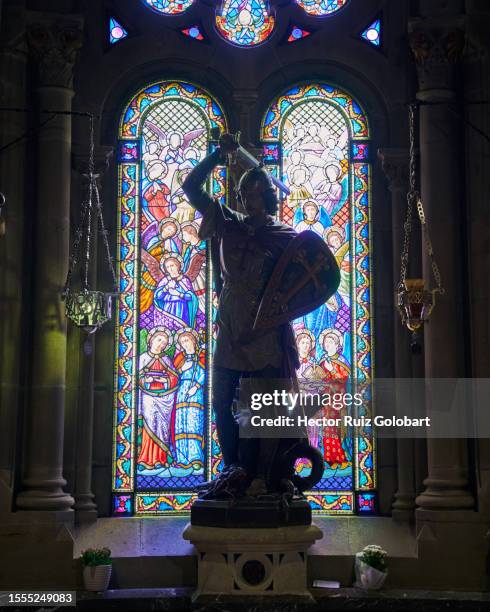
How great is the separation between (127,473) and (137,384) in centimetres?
77

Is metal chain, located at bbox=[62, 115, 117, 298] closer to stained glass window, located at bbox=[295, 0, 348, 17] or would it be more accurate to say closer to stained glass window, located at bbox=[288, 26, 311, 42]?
stained glass window, located at bbox=[288, 26, 311, 42]

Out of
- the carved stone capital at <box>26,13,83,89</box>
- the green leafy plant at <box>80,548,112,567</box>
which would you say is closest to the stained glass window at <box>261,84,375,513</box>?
the carved stone capital at <box>26,13,83,89</box>

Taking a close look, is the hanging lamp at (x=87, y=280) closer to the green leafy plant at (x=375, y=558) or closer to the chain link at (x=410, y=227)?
the chain link at (x=410, y=227)

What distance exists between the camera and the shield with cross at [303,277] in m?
7.70

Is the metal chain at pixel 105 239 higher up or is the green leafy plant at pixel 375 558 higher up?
the metal chain at pixel 105 239

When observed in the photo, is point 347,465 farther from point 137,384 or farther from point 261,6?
point 261,6

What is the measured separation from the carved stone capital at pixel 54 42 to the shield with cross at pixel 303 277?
286 centimetres

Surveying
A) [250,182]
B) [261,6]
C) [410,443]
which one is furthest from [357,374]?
[261,6]

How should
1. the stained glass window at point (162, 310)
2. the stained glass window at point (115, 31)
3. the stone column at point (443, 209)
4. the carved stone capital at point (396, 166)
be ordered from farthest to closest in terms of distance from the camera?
the stained glass window at point (115, 31), the carved stone capital at point (396, 166), the stained glass window at point (162, 310), the stone column at point (443, 209)

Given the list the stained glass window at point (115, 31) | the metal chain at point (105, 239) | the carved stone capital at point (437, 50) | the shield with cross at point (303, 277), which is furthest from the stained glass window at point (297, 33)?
the shield with cross at point (303, 277)

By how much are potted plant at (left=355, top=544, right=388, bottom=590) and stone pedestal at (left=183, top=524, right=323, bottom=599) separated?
0.92 metres

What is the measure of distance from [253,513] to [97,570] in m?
1.56

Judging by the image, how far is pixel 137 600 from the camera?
7.77 metres

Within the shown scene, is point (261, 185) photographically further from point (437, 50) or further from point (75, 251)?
point (437, 50)
